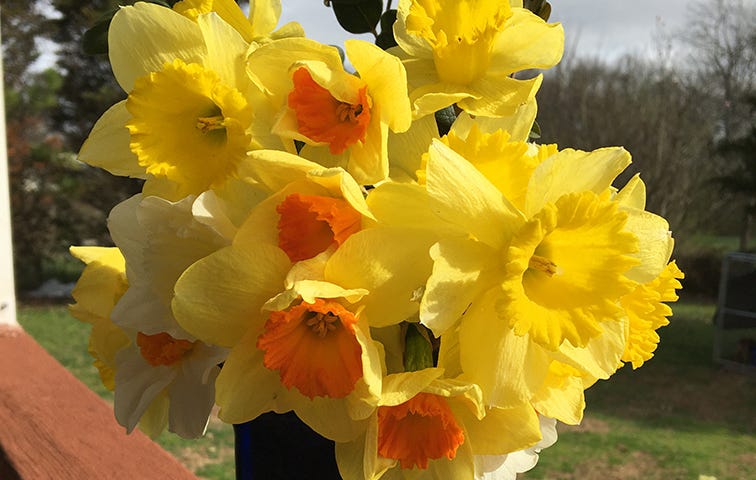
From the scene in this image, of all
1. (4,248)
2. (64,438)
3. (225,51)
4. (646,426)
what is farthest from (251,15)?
(646,426)

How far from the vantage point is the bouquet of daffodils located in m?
0.37

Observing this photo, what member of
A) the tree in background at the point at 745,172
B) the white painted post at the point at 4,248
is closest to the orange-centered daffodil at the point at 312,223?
the white painted post at the point at 4,248

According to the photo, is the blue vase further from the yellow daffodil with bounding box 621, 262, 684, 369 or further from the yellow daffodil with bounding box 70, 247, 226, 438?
the yellow daffodil with bounding box 621, 262, 684, 369

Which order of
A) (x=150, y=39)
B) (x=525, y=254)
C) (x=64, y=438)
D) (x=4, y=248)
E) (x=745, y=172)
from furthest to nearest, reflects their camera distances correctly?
(x=745, y=172) < (x=4, y=248) < (x=64, y=438) < (x=150, y=39) < (x=525, y=254)

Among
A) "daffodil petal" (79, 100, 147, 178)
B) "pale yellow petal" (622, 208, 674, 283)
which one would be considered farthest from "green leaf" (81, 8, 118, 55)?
"pale yellow petal" (622, 208, 674, 283)

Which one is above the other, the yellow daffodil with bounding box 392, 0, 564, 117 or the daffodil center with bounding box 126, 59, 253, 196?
the yellow daffodil with bounding box 392, 0, 564, 117

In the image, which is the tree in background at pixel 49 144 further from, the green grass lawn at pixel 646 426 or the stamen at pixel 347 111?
the stamen at pixel 347 111

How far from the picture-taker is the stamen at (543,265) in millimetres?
382

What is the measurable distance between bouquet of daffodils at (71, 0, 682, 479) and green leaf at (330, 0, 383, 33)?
0.07 meters

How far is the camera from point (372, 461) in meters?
0.40

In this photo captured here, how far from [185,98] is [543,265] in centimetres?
24

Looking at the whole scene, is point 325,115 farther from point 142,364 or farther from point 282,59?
point 142,364

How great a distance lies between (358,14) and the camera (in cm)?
54

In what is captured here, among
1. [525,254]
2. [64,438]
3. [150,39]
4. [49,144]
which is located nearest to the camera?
[525,254]
